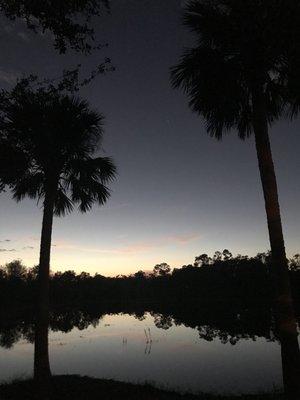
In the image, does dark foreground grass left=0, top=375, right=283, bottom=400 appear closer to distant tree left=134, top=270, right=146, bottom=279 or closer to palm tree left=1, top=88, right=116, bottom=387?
palm tree left=1, top=88, right=116, bottom=387

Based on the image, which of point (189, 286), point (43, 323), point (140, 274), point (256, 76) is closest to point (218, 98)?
point (256, 76)

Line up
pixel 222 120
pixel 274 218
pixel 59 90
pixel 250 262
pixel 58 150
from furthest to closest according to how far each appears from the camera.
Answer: pixel 250 262, pixel 58 150, pixel 222 120, pixel 274 218, pixel 59 90

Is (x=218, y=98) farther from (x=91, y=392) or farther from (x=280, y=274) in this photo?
(x=91, y=392)

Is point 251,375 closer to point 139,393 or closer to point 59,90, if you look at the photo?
point 139,393

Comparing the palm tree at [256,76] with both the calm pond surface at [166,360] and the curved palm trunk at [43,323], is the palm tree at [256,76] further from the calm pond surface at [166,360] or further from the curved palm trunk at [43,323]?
the calm pond surface at [166,360]

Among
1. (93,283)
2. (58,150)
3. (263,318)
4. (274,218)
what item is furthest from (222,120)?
(93,283)

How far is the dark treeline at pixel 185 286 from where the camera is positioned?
95.6 metres

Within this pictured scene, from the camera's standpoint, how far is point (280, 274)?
7.96 metres

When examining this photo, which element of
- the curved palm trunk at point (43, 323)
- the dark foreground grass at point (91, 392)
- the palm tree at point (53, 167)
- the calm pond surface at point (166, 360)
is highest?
the palm tree at point (53, 167)

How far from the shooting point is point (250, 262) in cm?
12119

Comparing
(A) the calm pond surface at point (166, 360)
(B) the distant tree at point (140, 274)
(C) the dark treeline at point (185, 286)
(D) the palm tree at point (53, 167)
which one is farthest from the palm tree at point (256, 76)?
(B) the distant tree at point (140, 274)

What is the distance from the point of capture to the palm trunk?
24.8 ft

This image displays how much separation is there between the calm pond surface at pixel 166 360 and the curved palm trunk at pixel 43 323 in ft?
21.1

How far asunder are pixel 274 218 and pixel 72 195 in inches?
353
